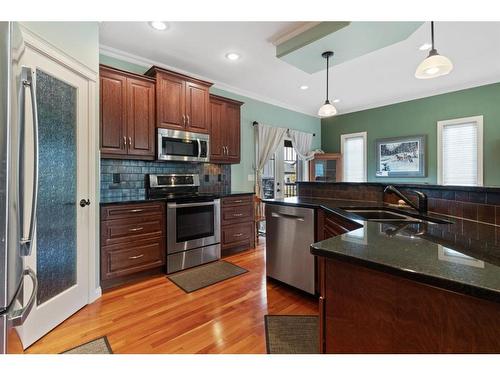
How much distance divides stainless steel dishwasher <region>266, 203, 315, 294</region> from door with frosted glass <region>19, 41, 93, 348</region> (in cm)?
175

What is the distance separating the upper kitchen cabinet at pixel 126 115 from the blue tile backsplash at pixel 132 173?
232mm

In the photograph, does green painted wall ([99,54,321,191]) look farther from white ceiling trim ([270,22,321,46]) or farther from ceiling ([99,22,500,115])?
white ceiling trim ([270,22,321,46])

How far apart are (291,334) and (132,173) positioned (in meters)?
2.53

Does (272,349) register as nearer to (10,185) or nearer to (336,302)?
(336,302)

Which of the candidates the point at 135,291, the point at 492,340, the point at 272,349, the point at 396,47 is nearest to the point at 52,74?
the point at 135,291

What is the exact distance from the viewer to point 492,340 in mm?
607

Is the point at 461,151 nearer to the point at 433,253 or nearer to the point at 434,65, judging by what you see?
the point at 434,65

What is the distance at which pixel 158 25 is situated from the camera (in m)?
2.42

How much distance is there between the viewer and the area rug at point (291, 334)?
63.6 inches

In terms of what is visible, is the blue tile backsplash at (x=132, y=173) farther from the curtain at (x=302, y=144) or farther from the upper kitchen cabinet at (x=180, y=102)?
the curtain at (x=302, y=144)

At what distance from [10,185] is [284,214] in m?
1.99

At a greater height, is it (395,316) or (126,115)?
(126,115)

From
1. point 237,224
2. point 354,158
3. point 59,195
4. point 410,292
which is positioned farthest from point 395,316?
point 354,158

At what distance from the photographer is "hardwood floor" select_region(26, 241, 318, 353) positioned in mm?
1662
